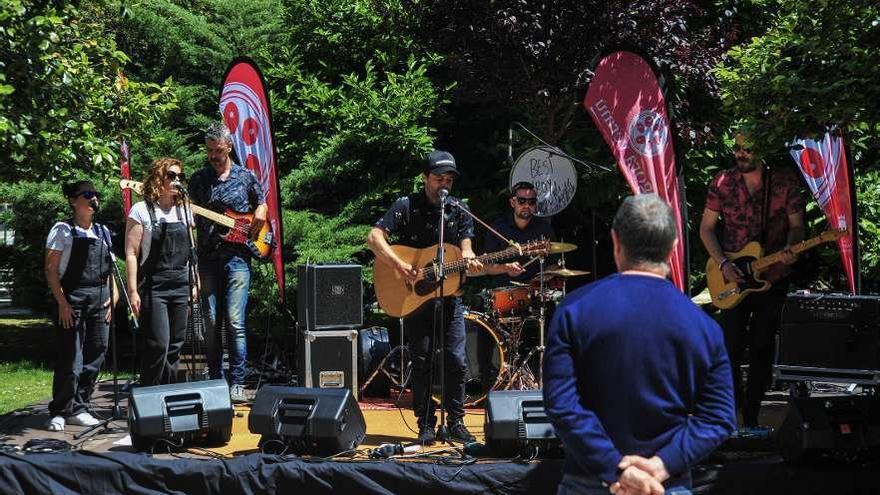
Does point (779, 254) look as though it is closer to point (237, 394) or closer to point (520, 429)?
point (520, 429)

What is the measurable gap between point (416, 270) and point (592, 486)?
11.8 feet

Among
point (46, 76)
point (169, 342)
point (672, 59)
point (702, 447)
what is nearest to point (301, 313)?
point (169, 342)

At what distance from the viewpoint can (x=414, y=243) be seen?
275 inches

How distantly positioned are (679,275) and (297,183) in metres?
5.37

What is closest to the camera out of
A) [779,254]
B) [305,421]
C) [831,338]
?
[305,421]

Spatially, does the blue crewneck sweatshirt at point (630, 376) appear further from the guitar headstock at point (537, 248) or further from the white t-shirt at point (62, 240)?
the white t-shirt at point (62, 240)

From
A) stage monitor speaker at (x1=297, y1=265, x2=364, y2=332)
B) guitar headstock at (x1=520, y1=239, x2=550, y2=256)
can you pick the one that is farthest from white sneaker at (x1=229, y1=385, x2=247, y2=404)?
guitar headstock at (x1=520, y1=239, x2=550, y2=256)

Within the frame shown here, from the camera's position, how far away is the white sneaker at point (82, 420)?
298 inches

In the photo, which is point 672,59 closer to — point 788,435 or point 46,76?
point 788,435

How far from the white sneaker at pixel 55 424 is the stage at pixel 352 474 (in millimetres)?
1305

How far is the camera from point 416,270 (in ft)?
22.4

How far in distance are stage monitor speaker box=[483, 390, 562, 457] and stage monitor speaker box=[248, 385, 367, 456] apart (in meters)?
0.93

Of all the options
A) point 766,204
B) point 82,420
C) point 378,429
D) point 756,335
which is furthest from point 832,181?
point 82,420

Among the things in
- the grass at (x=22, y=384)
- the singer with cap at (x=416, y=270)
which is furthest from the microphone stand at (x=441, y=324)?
the grass at (x=22, y=384)
